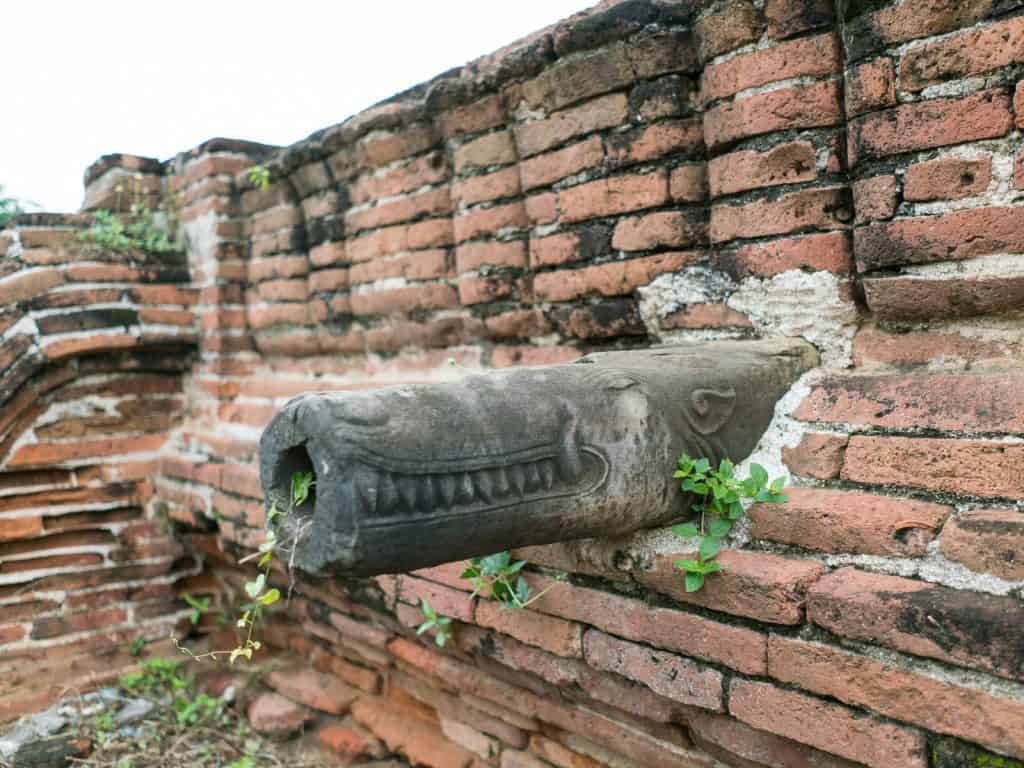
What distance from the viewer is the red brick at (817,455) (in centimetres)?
153

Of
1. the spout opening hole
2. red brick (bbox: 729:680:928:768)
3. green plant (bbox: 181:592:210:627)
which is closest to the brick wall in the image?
red brick (bbox: 729:680:928:768)

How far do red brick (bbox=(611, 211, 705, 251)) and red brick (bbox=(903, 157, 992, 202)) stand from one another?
0.47m

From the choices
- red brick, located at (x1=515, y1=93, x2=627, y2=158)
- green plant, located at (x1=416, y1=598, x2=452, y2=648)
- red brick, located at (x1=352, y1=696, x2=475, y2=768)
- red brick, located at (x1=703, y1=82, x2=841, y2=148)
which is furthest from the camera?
red brick, located at (x1=352, y1=696, x2=475, y2=768)

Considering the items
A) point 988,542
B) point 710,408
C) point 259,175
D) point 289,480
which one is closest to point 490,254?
point 710,408

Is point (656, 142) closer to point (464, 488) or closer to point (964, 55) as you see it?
point (964, 55)

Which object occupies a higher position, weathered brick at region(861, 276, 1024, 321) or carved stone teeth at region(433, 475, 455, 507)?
weathered brick at region(861, 276, 1024, 321)

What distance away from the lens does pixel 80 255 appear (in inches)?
130

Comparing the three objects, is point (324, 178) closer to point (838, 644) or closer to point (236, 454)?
point (236, 454)

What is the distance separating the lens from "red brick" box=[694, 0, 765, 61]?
168cm

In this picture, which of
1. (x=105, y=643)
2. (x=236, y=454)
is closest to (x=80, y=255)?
(x=236, y=454)

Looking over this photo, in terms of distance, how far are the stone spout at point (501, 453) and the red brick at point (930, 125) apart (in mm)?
454

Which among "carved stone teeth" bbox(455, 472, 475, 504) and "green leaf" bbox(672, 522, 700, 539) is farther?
"green leaf" bbox(672, 522, 700, 539)

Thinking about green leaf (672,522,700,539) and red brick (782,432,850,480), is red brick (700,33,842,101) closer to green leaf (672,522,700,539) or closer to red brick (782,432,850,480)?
red brick (782,432,850,480)

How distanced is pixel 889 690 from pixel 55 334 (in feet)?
9.79
